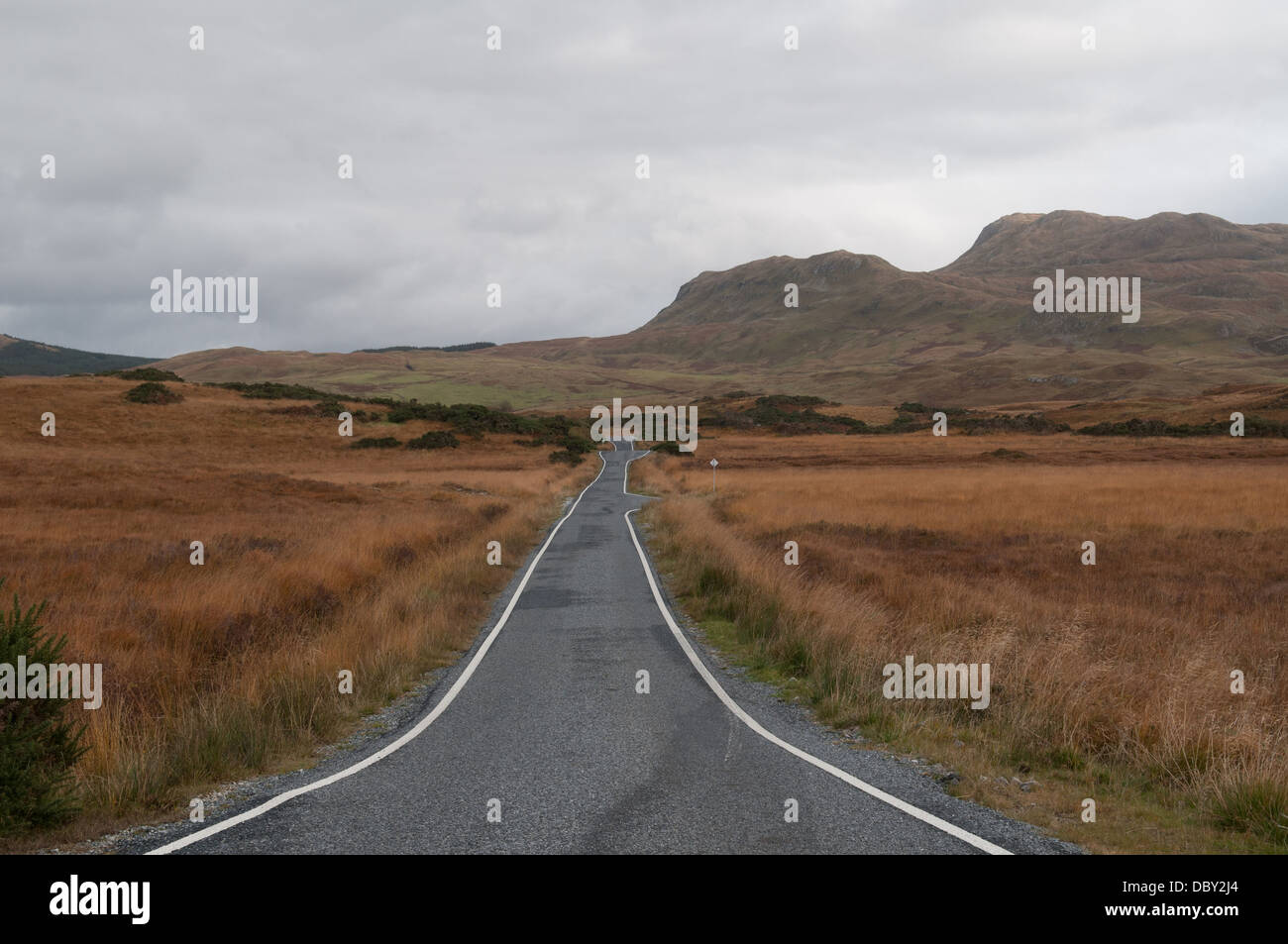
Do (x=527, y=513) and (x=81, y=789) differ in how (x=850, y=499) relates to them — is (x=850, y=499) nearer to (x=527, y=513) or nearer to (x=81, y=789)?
(x=527, y=513)

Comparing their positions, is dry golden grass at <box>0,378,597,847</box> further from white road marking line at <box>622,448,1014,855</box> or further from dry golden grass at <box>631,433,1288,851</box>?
dry golden grass at <box>631,433,1288,851</box>

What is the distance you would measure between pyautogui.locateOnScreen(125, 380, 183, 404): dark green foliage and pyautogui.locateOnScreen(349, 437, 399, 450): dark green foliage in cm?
2002

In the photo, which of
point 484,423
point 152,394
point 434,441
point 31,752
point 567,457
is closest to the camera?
point 31,752

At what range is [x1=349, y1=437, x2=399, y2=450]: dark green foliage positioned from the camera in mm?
72188

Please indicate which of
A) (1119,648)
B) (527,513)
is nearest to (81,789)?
(1119,648)

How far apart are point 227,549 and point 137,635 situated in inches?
329

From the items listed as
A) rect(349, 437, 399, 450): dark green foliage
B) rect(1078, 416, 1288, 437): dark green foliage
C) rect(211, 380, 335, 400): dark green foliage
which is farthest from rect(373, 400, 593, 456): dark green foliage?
rect(1078, 416, 1288, 437): dark green foliage

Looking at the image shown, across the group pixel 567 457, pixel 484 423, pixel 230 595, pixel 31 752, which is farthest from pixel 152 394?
pixel 31 752

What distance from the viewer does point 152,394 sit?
7819 cm

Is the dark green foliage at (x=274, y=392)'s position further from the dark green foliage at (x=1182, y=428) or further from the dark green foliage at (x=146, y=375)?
the dark green foliage at (x=1182, y=428)

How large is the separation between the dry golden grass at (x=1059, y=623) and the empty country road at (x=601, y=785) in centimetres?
90

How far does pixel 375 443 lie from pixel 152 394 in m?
23.0

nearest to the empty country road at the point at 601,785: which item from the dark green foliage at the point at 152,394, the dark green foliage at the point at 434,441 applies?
the dark green foliage at the point at 434,441

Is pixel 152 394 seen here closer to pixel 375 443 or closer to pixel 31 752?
pixel 375 443
